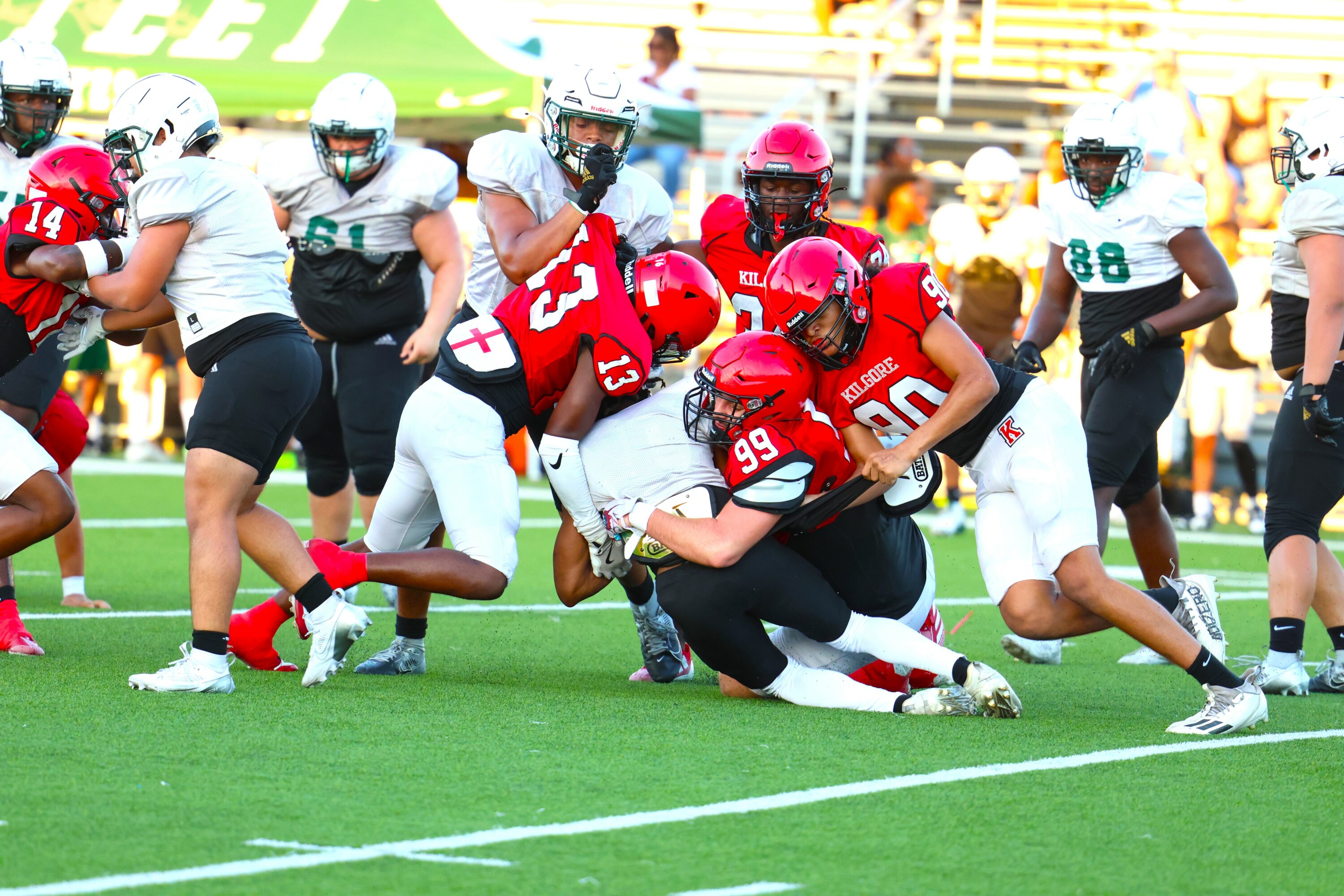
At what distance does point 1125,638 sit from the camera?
682 cm

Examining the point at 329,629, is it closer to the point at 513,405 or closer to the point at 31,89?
the point at 513,405

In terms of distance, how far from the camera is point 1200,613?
495cm

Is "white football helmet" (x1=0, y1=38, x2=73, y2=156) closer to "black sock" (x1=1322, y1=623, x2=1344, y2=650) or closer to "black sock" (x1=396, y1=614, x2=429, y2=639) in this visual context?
"black sock" (x1=396, y1=614, x2=429, y2=639)

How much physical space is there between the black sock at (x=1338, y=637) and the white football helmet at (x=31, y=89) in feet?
15.4

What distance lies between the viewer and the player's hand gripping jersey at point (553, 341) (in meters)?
4.66

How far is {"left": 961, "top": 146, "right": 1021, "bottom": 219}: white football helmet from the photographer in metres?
9.82

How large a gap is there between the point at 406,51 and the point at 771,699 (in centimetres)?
772

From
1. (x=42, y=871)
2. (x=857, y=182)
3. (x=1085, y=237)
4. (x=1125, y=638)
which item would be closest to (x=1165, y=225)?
(x=1085, y=237)

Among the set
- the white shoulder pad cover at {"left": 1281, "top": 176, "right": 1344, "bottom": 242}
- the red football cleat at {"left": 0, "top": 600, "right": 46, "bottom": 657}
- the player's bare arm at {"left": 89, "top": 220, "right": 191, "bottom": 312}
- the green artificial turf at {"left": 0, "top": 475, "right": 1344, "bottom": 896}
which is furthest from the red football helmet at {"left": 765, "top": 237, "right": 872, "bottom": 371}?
the red football cleat at {"left": 0, "top": 600, "right": 46, "bottom": 657}

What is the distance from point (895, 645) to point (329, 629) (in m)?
1.55

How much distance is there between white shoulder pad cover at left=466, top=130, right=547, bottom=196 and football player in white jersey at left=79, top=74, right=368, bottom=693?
0.77m

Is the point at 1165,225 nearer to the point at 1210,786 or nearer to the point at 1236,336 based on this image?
the point at 1210,786

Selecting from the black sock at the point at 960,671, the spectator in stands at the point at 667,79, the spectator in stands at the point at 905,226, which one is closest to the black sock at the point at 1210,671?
the black sock at the point at 960,671

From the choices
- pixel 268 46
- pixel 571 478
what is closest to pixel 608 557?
pixel 571 478
